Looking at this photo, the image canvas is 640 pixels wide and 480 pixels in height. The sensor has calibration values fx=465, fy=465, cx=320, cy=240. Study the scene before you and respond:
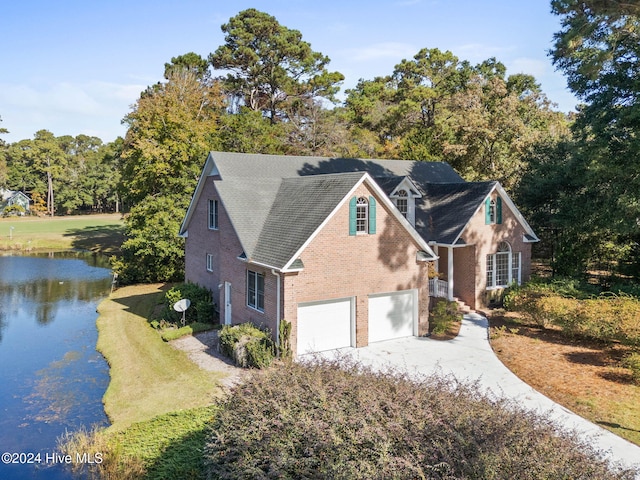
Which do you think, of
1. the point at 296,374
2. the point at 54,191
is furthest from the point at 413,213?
the point at 54,191

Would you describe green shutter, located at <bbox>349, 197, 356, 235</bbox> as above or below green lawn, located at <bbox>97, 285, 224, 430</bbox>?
above

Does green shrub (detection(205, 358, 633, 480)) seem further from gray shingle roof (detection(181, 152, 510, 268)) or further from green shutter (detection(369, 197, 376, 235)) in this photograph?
green shutter (detection(369, 197, 376, 235))

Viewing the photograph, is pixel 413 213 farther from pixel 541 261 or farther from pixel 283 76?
pixel 283 76

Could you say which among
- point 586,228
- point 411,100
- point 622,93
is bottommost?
point 586,228

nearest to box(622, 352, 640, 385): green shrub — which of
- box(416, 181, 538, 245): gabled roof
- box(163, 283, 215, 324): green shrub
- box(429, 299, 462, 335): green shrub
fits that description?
box(429, 299, 462, 335): green shrub

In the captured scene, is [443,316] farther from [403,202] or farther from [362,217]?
[403,202]
